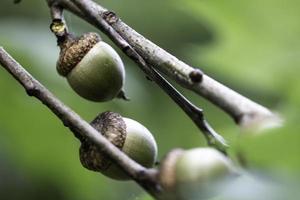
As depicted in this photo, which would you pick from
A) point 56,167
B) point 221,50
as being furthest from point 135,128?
point 56,167

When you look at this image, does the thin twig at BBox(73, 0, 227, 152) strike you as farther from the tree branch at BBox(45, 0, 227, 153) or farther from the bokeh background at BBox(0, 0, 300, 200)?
the bokeh background at BBox(0, 0, 300, 200)

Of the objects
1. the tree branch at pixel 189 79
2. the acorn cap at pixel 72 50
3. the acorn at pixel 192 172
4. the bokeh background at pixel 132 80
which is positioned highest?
the bokeh background at pixel 132 80

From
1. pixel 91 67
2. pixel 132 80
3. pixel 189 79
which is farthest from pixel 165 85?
pixel 132 80

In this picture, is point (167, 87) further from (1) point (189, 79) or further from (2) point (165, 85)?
(1) point (189, 79)

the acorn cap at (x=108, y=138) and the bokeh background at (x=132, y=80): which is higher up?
the bokeh background at (x=132, y=80)

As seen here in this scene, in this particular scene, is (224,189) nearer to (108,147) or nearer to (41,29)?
(108,147)

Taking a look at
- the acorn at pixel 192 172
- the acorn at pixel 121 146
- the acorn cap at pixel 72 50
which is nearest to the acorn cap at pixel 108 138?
the acorn at pixel 121 146

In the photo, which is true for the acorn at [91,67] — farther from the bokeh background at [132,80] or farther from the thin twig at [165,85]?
the bokeh background at [132,80]

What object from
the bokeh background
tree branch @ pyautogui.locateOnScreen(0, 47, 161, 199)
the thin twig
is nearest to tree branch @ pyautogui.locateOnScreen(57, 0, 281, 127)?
the thin twig
